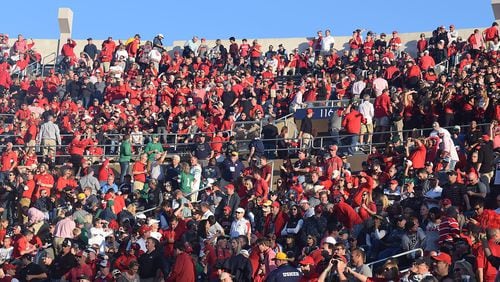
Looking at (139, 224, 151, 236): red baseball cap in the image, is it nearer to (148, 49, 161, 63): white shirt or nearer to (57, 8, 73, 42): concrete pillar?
(148, 49, 161, 63): white shirt

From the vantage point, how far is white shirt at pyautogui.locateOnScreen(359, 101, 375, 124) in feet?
84.3

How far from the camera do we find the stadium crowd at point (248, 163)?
1791 centimetres

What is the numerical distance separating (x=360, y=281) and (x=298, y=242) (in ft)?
14.1

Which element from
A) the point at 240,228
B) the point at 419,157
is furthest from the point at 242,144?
the point at 240,228

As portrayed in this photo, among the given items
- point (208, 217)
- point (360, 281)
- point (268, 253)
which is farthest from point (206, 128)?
point (360, 281)

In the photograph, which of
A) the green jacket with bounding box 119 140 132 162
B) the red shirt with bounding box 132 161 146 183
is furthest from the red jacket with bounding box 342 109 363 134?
the green jacket with bounding box 119 140 132 162

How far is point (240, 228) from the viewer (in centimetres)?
2028

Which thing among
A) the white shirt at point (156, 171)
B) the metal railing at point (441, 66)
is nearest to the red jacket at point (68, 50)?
the metal railing at point (441, 66)

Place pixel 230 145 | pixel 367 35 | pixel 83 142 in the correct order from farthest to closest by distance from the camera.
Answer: pixel 367 35, pixel 83 142, pixel 230 145

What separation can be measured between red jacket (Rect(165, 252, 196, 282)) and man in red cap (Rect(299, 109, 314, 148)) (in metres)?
8.12

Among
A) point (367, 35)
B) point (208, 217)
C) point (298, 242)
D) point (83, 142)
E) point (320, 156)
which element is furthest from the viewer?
point (367, 35)

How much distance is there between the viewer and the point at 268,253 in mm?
17859

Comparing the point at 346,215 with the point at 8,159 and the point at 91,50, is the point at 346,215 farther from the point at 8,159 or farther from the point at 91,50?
the point at 91,50

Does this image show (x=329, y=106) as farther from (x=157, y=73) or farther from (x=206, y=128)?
(x=157, y=73)
